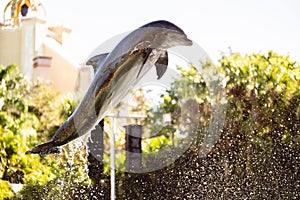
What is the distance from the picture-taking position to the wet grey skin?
137 inches

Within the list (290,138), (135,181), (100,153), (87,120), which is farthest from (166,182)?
(87,120)

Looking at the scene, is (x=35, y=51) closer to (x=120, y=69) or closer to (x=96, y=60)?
(x=96, y=60)

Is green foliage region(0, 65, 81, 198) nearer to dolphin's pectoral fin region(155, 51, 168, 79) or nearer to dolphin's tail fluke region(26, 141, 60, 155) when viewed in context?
dolphin's tail fluke region(26, 141, 60, 155)

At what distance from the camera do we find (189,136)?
6.95m

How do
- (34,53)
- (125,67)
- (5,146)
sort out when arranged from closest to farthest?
(125,67) → (5,146) → (34,53)

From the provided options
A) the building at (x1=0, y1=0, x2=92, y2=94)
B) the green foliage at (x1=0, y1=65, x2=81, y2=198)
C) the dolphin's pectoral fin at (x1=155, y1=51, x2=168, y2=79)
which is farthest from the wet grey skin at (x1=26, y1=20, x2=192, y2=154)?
the building at (x1=0, y1=0, x2=92, y2=94)

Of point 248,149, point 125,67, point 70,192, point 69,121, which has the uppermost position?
point 125,67

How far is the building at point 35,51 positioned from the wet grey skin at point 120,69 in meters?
12.1

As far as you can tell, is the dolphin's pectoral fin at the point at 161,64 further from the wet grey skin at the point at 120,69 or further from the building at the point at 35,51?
the building at the point at 35,51

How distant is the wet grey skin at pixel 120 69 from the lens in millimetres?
3479

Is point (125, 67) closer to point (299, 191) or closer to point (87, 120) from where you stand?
point (87, 120)

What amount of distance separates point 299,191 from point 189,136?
125 centimetres

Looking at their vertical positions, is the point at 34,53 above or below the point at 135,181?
above

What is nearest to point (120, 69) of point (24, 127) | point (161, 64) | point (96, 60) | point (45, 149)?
point (161, 64)
